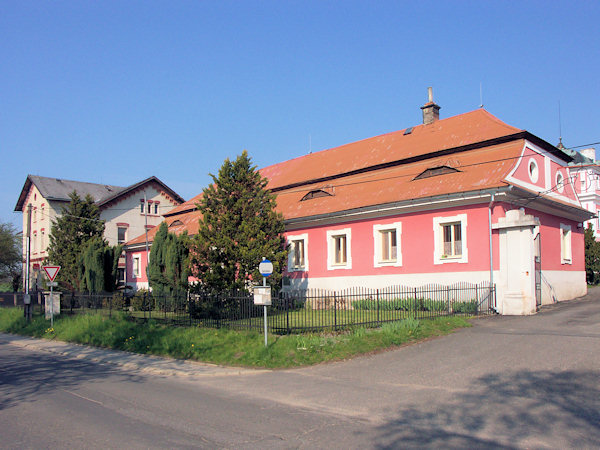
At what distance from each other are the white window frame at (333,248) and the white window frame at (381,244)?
152 centimetres

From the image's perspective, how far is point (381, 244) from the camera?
920 inches

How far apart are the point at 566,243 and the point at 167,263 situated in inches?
779

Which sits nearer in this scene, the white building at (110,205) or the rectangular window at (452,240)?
the rectangular window at (452,240)

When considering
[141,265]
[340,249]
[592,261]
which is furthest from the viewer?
[141,265]

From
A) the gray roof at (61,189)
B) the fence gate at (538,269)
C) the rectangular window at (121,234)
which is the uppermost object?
the gray roof at (61,189)

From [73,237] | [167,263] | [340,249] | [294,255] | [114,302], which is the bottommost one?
[114,302]

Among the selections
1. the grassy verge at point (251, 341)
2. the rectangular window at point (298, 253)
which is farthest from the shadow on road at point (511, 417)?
the rectangular window at point (298, 253)

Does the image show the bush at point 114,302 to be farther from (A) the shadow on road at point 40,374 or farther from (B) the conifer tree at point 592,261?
(B) the conifer tree at point 592,261

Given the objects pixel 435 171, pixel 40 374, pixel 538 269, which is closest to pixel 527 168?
pixel 435 171

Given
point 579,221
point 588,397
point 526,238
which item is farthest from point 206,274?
point 579,221

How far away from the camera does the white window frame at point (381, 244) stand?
→ 2238 centimetres

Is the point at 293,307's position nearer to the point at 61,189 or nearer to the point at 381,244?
the point at 381,244

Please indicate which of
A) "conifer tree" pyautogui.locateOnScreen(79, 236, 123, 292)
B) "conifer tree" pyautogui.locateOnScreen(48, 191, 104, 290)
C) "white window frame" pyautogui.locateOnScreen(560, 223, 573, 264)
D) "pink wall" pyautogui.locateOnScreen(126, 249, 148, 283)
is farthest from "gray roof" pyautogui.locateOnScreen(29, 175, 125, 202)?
"white window frame" pyautogui.locateOnScreen(560, 223, 573, 264)

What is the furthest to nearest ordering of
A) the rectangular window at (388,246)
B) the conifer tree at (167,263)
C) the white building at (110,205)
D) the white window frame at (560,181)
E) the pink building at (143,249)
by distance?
the white building at (110,205) < the pink building at (143,249) < the white window frame at (560,181) < the conifer tree at (167,263) < the rectangular window at (388,246)
